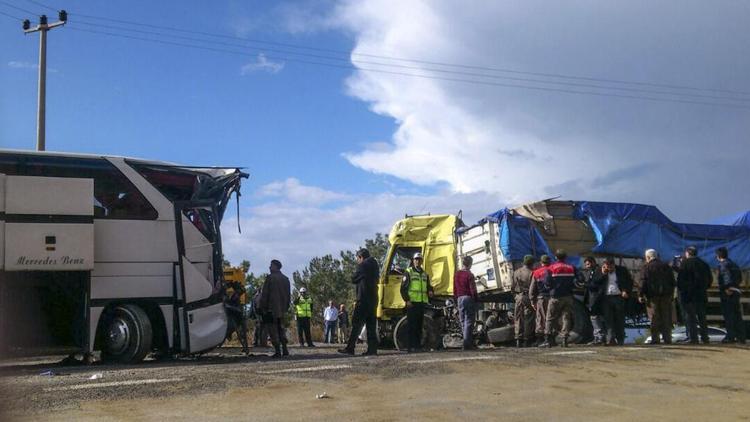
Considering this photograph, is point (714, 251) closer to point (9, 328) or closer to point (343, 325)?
point (9, 328)

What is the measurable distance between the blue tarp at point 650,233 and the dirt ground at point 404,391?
183 inches

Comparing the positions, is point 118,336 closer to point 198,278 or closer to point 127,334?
point 127,334

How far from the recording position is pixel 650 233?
51.6 ft

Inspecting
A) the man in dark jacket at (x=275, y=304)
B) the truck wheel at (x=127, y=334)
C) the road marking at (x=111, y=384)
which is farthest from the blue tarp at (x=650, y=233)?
the road marking at (x=111, y=384)

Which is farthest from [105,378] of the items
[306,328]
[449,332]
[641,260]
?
[306,328]

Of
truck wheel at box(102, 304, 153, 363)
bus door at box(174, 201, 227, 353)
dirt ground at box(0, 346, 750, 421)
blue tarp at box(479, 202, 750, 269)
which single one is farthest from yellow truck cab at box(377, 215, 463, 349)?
truck wheel at box(102, 304, 153, 363)

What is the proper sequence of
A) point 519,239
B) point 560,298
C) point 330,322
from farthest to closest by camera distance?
point 330,322 → point 519,239 → point 560,298

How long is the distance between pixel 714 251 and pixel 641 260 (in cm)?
217

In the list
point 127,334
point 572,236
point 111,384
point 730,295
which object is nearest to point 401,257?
point 572,236

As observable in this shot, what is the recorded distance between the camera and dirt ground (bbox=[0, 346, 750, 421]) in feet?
23.2

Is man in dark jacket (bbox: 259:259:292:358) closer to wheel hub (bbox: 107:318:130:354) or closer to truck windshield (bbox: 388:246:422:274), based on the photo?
wheel hub (bbox: 107:318:130:354)

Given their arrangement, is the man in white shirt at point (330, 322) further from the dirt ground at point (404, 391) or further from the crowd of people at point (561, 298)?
the dirt ground at point (404, 391)

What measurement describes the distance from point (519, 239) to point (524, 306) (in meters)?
1.33

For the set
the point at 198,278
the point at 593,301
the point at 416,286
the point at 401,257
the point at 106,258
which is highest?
the point at 401,257
